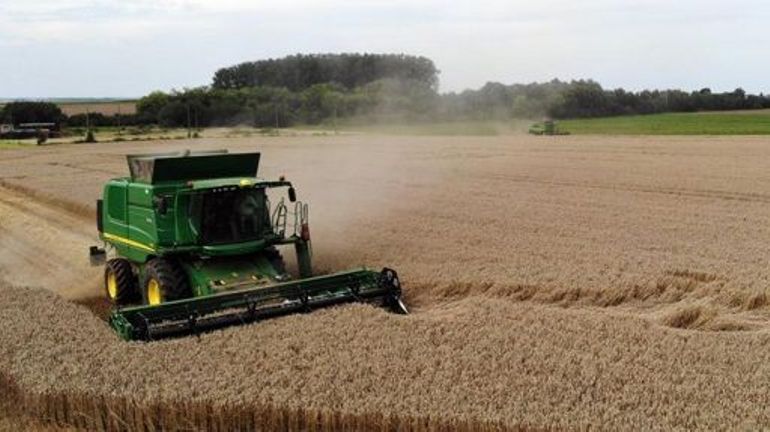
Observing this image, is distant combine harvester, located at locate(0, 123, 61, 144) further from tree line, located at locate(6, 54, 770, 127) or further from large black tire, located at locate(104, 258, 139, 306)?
large black tire, located at locate(104, 258, 139, 306)

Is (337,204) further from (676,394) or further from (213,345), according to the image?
(676,394)

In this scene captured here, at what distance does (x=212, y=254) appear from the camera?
1240 cm

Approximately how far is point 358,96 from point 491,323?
13965mm

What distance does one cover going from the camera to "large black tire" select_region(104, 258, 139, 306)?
1422cm

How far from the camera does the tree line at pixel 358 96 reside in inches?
837

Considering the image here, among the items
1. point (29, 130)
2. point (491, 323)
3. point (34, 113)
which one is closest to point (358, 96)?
point (491, 323)

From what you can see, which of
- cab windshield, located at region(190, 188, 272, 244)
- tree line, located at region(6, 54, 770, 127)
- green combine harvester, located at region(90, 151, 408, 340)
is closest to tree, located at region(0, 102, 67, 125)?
tree line, located at region(6, 54, 770, 127)

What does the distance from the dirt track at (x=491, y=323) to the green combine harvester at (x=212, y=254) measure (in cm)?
70

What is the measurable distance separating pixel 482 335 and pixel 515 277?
3719 millimetres

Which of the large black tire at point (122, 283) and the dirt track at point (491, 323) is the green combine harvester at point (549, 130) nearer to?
the dirt track at point (491, 323)

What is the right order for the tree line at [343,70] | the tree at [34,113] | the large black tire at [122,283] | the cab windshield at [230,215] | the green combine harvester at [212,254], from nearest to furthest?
1. the green combine harvester at [212,254]
2. the cab windshield at [230,215]
3. the large black tire at [122,283]
4. the tree line at [343,70]
5. the tree at [34,113]

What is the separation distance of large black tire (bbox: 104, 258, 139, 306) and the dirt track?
1442 millimetres

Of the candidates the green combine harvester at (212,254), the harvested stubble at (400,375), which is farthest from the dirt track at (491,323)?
the green combine harvester at (212,254)

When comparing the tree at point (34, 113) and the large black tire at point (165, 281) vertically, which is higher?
the tree at point (34, 113)
